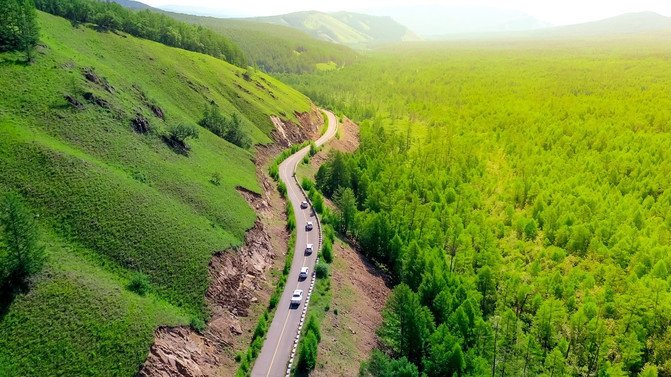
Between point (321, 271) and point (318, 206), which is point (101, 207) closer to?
point (321, 271)

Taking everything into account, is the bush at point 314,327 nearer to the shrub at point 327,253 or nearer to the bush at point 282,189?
the shrub at point 327,253

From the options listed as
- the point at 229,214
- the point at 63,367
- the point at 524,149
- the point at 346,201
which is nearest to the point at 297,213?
the point at 346,201

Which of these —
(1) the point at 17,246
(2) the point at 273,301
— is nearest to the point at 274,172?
(2) the point at 273,301

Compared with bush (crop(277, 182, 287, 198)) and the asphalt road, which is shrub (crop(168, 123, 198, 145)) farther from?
the asphalt road

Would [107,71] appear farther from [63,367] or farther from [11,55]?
[63,367]

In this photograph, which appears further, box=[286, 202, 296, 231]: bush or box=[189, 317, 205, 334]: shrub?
box=[286, 202, 296, 231]: bush

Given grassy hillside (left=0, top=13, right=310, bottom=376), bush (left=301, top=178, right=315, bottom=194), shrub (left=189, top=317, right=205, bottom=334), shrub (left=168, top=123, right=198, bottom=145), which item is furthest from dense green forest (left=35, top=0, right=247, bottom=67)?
shrub (left=189, top=317, right=205, bottom=334)
